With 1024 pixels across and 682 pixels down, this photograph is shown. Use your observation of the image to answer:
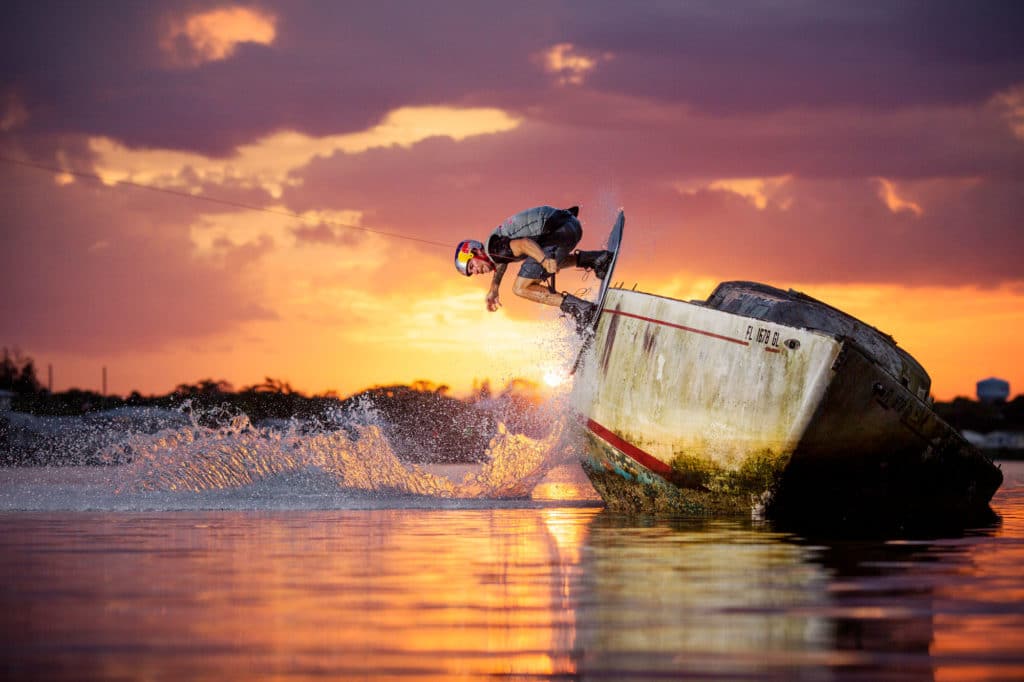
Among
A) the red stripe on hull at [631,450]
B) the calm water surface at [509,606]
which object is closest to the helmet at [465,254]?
the red stripe on hull at [631,450]

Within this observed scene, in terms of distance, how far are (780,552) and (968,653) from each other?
16.6 feet

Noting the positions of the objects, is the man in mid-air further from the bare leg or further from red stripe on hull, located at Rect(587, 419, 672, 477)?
red stripe on hull, located at Rect(587, 419, 672, 477)

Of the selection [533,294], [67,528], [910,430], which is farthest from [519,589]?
[533,294]

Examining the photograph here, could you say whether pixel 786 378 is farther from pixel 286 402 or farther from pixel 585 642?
pixel 286 402

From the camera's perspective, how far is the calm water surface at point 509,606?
246 inches

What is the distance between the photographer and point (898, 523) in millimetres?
15758

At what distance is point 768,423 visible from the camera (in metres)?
16.1

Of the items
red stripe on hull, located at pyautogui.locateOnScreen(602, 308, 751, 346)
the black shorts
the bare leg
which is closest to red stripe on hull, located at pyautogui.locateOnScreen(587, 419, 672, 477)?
red stripe on hull, located at pyautogui.locateOnScreen(602, 308, 751, 346)

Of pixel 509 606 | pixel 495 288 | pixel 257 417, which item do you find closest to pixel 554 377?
pixel 495 288

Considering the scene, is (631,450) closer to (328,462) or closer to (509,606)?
(328,462)

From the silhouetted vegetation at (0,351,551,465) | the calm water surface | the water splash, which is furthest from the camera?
the silhouetted vegetation at (0,351,551,465)

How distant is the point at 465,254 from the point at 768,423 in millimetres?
4997

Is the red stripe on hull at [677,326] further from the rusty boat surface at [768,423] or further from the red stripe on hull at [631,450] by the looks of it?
the red stripe on hull at [631,450]

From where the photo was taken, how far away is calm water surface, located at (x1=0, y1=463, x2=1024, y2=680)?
625cm
